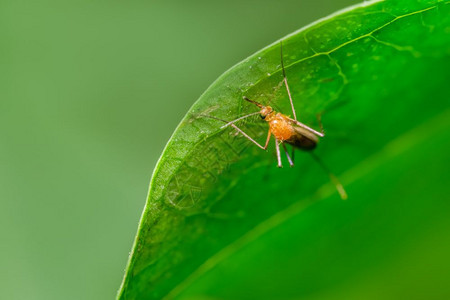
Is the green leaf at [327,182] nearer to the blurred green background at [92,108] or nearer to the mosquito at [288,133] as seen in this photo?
the mosquito at [288,133]

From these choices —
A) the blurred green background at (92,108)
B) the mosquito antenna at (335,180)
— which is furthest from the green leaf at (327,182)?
the blurred green background at (92,108)

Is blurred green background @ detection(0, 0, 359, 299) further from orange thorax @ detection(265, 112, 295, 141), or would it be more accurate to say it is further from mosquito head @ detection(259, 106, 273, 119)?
mosquito head @ detection(259, 106, 273, 119)

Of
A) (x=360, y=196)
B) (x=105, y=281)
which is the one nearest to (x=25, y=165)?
(x=105, y=281)

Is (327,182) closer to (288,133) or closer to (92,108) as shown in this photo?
(288,133)

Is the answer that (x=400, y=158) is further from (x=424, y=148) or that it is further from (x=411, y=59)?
(x=411, y=59)

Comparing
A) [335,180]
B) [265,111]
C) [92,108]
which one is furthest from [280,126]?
[92,108]

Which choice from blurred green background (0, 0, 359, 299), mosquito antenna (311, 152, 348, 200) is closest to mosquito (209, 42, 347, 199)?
mosquito antenna (311, 152, 348, 200)

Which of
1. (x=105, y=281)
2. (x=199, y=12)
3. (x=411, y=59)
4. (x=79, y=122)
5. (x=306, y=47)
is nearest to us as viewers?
(x=306, y=47)
